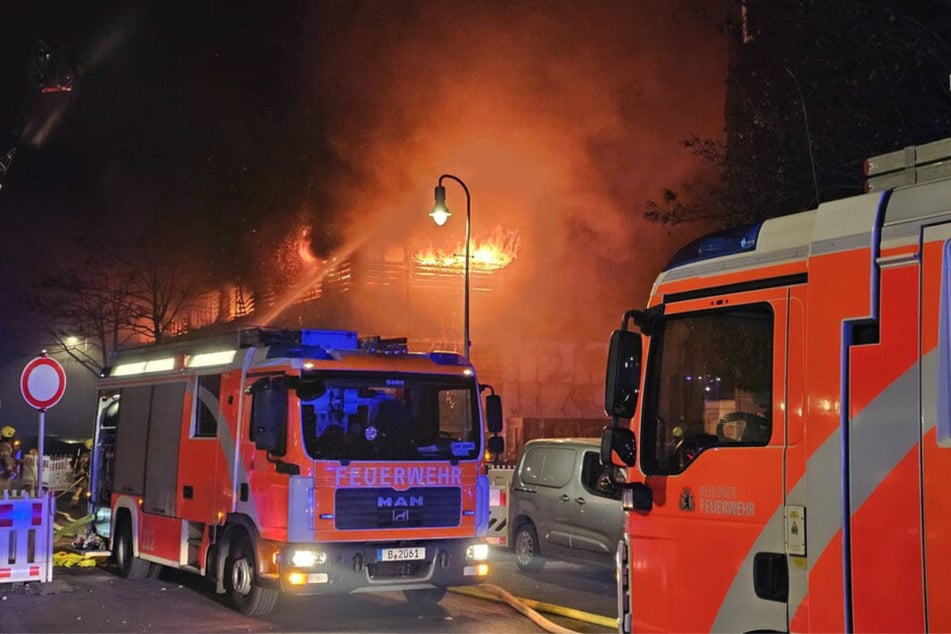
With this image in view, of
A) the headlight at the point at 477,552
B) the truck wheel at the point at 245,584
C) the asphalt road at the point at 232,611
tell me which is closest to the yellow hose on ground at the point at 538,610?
the asphalt road at the point at 232,611

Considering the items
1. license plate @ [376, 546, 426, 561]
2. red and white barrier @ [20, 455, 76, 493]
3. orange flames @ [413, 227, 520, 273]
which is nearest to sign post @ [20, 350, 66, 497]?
license plate @ [376, 546, 426, 561]

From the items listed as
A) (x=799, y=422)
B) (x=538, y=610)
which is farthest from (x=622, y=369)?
(x=538, y=610)

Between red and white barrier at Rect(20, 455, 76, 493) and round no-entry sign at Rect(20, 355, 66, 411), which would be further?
red and white barrier at Rect(20, 455, 76, 493)

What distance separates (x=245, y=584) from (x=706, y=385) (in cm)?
565

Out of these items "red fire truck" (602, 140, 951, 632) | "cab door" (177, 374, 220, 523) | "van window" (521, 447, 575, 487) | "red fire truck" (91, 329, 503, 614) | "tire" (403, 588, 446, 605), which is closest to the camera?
"red fire truck" (602, 140, 951, 632)

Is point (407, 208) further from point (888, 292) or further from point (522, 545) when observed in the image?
point (888, 292)

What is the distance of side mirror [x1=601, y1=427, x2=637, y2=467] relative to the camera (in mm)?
4527

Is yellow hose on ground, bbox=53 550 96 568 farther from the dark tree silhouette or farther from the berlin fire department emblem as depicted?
the berlin fire department emblem

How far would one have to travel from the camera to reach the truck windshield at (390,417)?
27.6ft

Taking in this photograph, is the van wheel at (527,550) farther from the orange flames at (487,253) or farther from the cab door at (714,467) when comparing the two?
the orange flames at (487,253)

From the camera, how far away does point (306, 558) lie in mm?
8062

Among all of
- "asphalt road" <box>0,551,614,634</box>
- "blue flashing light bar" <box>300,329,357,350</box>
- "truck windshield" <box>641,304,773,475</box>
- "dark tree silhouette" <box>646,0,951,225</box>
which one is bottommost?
"asphalt road" <box>0,551,614,634</box>

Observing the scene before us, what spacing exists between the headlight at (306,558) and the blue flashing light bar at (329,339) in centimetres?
189

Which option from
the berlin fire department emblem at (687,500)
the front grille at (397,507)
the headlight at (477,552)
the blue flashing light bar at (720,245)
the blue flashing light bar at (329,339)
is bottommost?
the headlight at (477,552)
